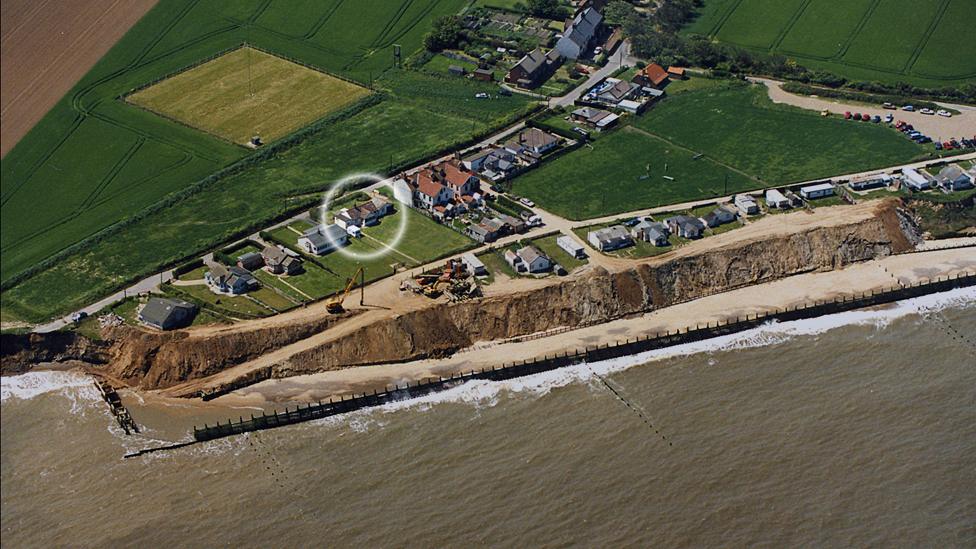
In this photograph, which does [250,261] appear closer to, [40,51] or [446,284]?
[446,284]

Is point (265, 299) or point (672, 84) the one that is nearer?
point (265, 299)

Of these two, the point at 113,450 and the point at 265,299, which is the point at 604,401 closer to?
the point at 265,299

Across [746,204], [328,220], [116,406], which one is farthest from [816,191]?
[116,406]

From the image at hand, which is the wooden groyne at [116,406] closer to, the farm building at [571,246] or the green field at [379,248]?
the green field at [379,248]

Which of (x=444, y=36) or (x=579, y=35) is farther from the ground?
(x=444, y=36)

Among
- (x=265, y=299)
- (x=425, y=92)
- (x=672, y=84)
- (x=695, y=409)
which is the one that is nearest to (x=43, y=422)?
(x=265, y=299)

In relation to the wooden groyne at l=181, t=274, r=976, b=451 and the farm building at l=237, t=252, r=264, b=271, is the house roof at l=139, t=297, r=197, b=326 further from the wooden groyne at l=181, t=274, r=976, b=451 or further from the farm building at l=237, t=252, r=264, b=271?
the wooden groyne at l=181, t=274, r=976, b=451
